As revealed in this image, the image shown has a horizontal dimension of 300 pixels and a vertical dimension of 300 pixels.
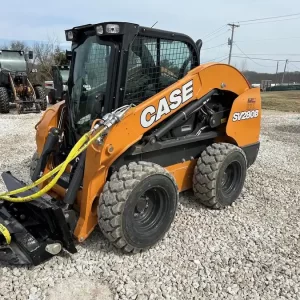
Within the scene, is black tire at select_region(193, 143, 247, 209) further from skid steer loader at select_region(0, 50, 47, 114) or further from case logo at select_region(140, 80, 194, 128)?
skid steer loader at select_region(0, 50, 47, 114)

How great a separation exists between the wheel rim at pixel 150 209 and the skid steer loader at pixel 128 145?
0.03 feet

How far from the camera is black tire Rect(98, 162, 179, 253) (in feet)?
9.38

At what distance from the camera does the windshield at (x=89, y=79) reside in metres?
3.34

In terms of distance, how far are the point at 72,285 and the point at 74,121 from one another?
1.69 meters

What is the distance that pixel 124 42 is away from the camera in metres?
3.08

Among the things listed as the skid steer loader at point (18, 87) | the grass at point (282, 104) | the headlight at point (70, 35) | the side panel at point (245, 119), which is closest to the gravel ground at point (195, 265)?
the side panel at point (245, 119)

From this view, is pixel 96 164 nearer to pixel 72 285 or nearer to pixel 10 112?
pixel 72 285

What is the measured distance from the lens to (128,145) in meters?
3.03

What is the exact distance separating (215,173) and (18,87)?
38.3 feet

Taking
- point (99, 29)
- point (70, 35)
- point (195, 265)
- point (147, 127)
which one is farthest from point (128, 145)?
point (70, 35)

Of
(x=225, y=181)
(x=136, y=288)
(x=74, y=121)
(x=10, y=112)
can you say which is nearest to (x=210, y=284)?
(x=136, y=288)

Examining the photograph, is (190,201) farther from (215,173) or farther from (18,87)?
(18,87)

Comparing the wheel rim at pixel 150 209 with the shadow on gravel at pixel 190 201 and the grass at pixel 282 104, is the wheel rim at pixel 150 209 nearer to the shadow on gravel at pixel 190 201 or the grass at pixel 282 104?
the shadow on gravel at pixel 190 201

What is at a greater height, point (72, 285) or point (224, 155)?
point (224, 155)
